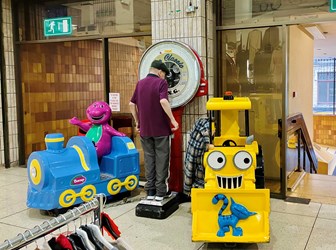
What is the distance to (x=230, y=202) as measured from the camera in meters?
3.12

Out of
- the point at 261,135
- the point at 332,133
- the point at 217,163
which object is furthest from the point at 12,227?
the point at 332,133

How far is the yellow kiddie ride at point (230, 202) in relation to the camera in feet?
9.84

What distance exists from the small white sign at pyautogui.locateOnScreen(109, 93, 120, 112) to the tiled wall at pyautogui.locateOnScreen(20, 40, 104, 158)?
0.71m

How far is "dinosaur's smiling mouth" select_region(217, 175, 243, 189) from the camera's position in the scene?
3.21 metres

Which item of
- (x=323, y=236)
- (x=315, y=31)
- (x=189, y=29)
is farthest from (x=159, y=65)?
(x=315, y=31)

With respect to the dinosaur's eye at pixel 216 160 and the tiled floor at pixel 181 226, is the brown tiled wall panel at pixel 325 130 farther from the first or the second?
the dinosaur's eye at pixel 216 160

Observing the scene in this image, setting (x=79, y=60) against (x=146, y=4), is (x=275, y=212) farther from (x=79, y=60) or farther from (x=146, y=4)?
(x=79, y=60)

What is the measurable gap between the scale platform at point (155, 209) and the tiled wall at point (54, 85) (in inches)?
97.4

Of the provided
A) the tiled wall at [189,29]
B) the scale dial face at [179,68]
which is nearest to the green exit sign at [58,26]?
the tiled wall at [189,29]

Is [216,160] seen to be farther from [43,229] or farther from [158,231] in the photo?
[43,229]

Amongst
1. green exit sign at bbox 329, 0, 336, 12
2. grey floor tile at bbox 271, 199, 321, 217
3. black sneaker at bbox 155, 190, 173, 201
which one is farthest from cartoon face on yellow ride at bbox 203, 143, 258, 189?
green exit sign at bbox 329, 0, 336, 12

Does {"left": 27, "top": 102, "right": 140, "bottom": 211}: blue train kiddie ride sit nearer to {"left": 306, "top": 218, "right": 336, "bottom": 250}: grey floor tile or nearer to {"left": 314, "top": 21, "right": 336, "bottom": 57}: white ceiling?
{"left": 306, "top": 218, "right": 336, "bottom": 250}: grey floor tile

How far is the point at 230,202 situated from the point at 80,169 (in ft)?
5.24

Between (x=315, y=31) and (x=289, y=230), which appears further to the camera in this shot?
(x=315, y=31)
